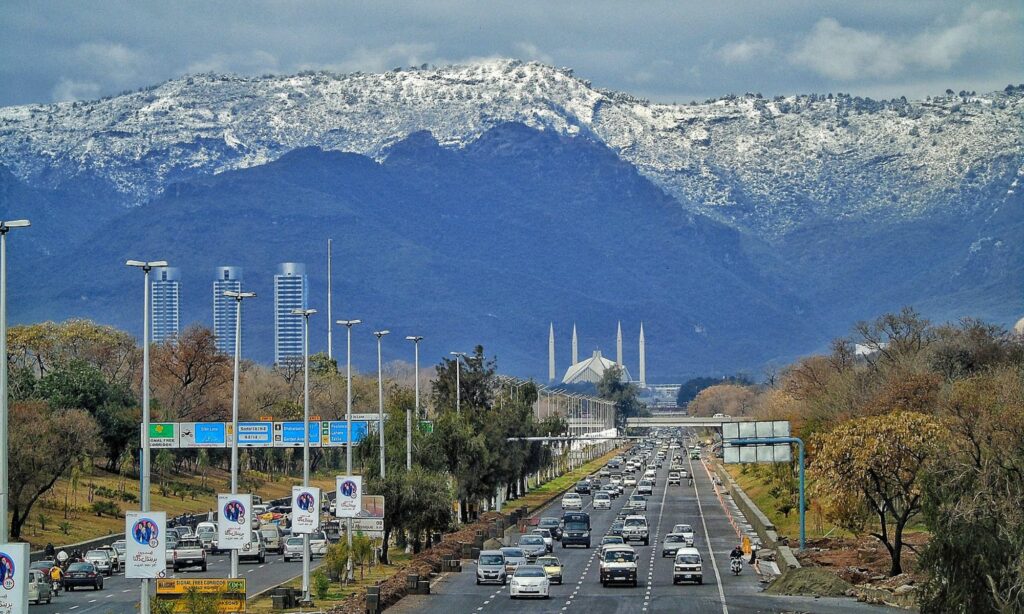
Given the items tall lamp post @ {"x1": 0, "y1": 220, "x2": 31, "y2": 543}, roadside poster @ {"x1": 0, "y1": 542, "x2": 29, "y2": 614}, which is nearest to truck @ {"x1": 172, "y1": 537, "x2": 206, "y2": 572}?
tall lamp post @ {"x1": 0, "y1": 220, "x2": 31, "y2": 543}

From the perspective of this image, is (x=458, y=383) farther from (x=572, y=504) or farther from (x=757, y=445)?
(x=757, y=445)

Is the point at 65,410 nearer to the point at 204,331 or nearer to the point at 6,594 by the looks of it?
the point at 204,331

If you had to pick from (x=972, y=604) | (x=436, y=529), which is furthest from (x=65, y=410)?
(x=972, y=604)

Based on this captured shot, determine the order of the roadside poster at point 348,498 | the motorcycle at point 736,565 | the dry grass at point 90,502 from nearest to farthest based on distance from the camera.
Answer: the roadside poster at point 348,498 → the motorcycle at point 736,565 → the dry grass at point 90,502

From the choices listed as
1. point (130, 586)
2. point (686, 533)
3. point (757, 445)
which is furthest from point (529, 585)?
point (686, 533)

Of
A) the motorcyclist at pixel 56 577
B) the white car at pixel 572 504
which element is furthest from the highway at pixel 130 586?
the white car at pixel 572 504

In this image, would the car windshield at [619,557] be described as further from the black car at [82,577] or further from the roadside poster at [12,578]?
the roadside poster at [12,578]

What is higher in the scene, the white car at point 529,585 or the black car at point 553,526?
the black car at point 553,526
